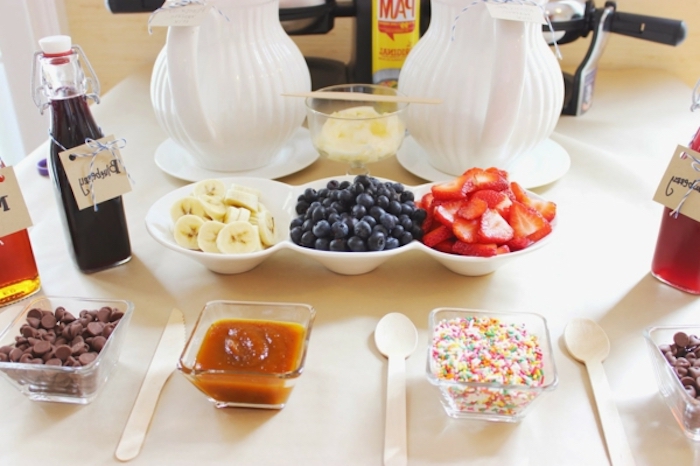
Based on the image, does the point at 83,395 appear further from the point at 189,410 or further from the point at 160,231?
the point at 160,231

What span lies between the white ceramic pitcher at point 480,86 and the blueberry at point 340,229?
0.97 ft

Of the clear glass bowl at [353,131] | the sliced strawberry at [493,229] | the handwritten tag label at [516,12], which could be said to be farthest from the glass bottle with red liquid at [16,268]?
the handwritten tag label at [516,12]

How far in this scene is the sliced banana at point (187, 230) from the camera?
2.72 ft

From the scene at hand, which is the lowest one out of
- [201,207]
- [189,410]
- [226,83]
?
[189,410]

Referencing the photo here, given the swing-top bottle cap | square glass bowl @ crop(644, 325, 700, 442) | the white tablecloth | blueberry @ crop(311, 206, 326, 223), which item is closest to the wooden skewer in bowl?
the white tablecloth

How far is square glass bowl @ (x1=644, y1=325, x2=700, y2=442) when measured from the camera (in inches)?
22.9

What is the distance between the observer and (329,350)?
0.72 metres

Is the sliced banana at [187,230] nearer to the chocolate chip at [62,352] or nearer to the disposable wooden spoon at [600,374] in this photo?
the chocolate chip at [62,352]

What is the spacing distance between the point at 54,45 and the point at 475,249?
569mm

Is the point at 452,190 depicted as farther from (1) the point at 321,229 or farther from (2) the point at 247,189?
(2) the point at 247,189

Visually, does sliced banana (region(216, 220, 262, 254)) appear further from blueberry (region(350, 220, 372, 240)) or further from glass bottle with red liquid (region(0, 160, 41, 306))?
glass bottle with red liquid (region(0, 160, 41, 306))

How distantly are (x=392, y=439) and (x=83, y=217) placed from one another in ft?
1.66

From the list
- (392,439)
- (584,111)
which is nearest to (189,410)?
(392,439)

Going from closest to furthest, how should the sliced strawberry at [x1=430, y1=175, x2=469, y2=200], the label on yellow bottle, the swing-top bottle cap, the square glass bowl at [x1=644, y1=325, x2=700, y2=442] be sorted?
the square glass bowl at [x1=644, y1=325, x2=700, y2=442]
the swing-top bottle cap
the sliced strawberry at [x1=430, y1=175, x2=469, y2=200]
the label on yellow bottle
